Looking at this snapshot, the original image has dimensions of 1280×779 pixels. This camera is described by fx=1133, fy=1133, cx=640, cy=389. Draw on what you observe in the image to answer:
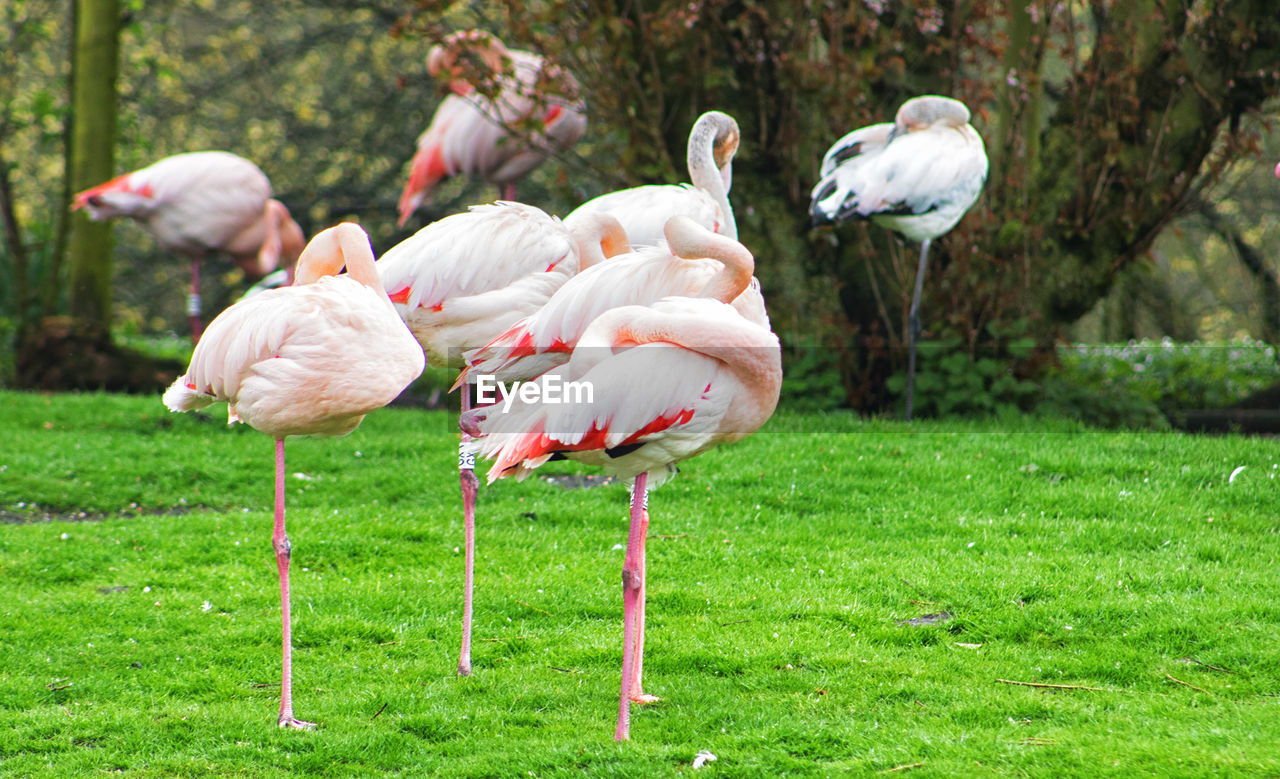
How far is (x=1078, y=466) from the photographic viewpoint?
22.4 feet

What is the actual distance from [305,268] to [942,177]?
4707 millimetres

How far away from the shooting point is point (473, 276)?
16.0ft

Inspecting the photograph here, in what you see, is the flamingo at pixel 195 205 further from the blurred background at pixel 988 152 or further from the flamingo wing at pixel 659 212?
the flamingo wing at pixel 659 212

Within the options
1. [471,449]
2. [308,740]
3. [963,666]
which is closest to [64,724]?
[308,740]

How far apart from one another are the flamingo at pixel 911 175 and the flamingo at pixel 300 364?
4530 millimetres

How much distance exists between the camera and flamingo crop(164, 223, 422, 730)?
3.93 m

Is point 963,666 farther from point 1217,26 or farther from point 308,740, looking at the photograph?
point 1217,26

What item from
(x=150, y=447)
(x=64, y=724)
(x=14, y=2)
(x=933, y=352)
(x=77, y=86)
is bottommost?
(x=64, y=724)

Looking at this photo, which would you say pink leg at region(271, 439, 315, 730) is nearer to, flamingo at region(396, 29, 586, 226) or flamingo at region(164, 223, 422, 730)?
flamingo at region(164, 223, 422, 730)

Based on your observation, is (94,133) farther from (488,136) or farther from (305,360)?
(305,360)

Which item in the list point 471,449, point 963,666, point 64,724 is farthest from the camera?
point 471,449

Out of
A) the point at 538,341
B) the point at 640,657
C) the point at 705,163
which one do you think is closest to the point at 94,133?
the point at 705,163

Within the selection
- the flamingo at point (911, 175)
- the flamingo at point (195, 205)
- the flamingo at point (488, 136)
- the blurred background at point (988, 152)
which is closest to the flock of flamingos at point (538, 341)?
the flamingo at point (911, 175)

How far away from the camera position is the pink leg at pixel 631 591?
Result: 363cm
